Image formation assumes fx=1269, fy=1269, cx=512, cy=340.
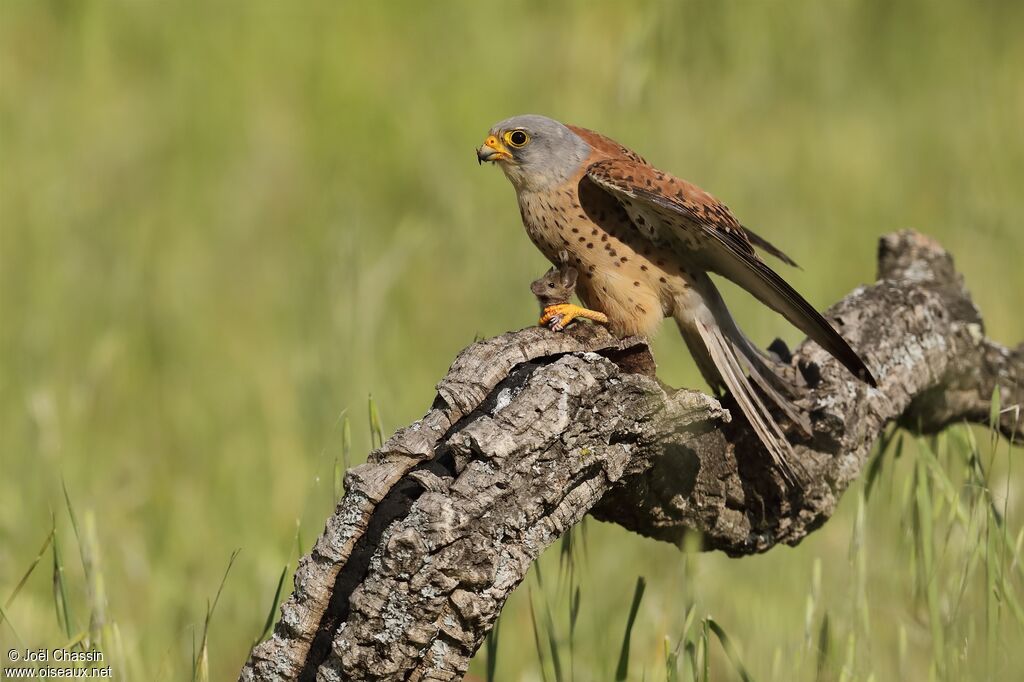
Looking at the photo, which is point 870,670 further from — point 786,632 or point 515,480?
point 515,480

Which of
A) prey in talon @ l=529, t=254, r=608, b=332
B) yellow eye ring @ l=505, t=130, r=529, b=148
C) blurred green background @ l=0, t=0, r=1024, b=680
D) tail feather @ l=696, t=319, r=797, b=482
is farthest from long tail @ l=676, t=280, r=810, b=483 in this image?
yellow eye ring @ l=505, t=130, r=529, b=148

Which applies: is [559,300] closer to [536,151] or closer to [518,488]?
[536,151]

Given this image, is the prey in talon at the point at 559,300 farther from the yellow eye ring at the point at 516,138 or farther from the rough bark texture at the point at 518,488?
the yellow eye ring at the point at 516,138

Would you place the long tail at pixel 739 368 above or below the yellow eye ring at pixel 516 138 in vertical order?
below

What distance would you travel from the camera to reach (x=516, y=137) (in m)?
4.21

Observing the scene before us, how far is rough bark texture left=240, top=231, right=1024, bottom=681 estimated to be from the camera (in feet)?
8.77

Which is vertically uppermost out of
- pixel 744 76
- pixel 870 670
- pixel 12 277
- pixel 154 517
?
pixel 744 76

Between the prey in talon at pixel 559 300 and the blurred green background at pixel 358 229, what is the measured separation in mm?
920

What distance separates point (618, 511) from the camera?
3291 millimetres

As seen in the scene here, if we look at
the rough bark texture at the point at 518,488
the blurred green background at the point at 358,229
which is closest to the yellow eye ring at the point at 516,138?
the blurred green background at the point at 358,229

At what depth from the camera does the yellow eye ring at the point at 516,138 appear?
419 centimetres

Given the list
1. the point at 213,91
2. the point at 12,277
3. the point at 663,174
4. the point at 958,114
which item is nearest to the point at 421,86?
the point at 213,91

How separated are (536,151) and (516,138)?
10 centimetres

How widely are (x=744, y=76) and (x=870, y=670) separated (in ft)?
19.8
